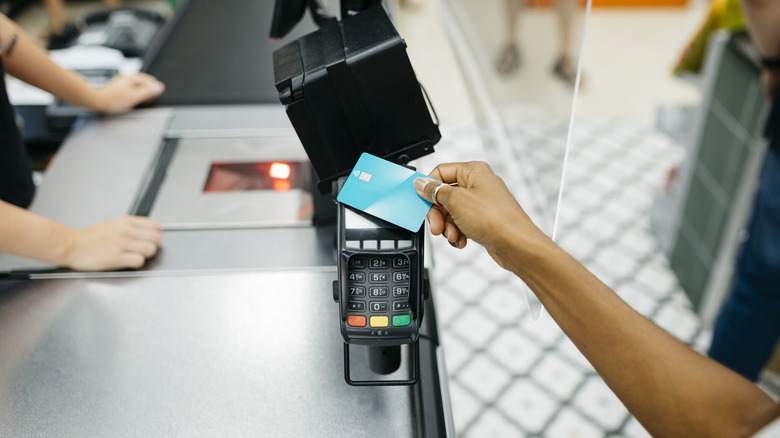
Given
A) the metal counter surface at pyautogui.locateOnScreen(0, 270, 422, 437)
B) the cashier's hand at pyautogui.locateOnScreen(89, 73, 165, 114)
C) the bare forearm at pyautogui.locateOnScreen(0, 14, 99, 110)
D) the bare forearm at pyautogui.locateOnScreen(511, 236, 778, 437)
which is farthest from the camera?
the cashier's hand at pyautogui.locateOnScreen(89, 73, 165, 114)

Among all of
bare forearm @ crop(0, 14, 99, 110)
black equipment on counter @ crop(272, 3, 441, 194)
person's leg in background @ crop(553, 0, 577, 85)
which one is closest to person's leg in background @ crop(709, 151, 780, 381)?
black equipment on counter @ crop(272, 3, 441, 194)

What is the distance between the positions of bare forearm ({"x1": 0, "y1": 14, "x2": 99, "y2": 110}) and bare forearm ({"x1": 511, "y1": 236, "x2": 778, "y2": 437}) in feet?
3.53

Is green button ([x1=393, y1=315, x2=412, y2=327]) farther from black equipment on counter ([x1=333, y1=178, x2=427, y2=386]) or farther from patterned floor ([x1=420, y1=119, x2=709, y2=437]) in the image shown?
patterned floor ([x1=420, y1=119, x2=709, y2=437])

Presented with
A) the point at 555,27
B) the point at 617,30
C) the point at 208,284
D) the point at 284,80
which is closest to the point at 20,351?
the point at 208,284

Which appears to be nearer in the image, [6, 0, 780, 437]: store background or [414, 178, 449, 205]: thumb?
[414, 178, 449, 205]: thumb

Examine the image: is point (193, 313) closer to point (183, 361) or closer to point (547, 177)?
point (183, 361)

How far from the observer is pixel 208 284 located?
0.97 m

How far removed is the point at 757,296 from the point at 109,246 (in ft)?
4.87

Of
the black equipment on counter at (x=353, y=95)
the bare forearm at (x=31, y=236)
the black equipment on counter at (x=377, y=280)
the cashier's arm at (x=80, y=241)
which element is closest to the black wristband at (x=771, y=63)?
the black equipment on counter at (x=353, y=95)

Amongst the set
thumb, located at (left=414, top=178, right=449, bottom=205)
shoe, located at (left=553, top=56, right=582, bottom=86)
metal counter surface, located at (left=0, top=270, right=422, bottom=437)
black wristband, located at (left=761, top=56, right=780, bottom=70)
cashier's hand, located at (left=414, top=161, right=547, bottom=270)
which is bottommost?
shoe, located at (left=553, top=56, right=582, bottom=86)

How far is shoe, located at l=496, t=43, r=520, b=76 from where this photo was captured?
2.99m

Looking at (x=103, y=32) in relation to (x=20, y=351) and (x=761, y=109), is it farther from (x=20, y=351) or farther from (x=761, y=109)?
(x=761, y=109)

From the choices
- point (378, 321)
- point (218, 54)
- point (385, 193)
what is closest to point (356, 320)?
point (378, 321)

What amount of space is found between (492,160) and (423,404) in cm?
200
